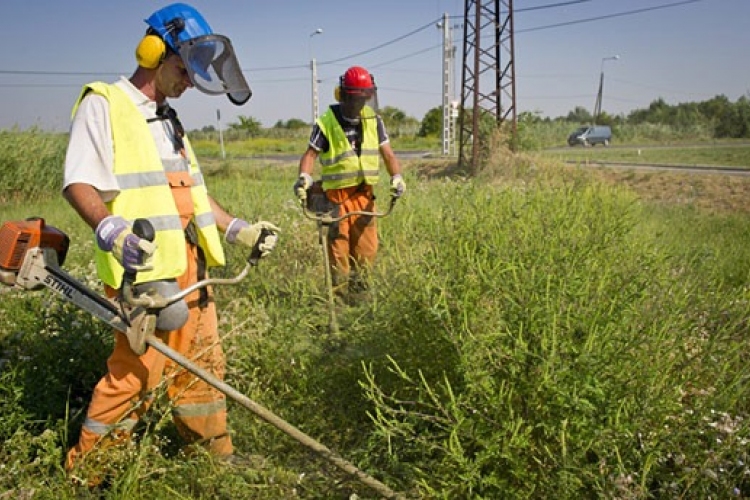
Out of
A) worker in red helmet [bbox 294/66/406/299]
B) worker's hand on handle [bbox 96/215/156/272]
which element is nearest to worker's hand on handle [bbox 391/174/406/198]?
worker in red helmet [bbox 294/66/406/299]

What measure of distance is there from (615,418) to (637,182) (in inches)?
418

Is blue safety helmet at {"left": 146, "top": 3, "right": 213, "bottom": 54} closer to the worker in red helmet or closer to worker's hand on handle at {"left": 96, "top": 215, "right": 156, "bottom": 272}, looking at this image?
worker's hand on handle at {"left": 96, "top": 215, "right": 156, "bottom": 272}

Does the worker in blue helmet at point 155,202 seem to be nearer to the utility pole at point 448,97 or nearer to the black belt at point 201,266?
the black belt at point 201,266

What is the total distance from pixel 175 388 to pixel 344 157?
2351 mm

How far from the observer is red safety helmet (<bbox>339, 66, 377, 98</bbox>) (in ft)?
14.2

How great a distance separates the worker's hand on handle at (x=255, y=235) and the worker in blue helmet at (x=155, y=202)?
11mm

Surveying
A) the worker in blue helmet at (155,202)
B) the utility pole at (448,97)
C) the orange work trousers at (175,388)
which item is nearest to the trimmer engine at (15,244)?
the worker in blue helmet at (155,202)

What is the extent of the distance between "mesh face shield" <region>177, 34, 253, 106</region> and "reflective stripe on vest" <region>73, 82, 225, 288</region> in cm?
27

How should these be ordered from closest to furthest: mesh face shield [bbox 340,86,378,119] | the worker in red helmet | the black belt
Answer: the black belt → mesh face shield [bbox 340,86,378,119] → the worker in red helmet

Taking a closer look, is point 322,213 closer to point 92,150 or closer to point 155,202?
point 155,202

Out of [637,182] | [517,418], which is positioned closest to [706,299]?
[517,418]

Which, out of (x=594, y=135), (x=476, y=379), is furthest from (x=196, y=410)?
(x=594, y=135)

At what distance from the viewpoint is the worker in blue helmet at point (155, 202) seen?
2201 millimetres

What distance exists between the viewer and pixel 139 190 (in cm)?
231
